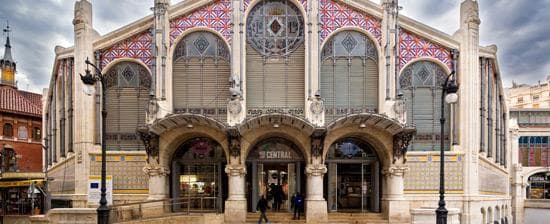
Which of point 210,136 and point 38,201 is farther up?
point 210,136

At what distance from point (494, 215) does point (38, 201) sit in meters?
29.9

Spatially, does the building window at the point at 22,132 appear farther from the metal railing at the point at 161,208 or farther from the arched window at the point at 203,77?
the arched window at the point at 203,77

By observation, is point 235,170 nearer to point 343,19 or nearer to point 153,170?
point 153,170

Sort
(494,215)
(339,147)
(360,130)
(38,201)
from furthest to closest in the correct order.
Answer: (38,201)
(494,215)
(339,147)
(360,130)

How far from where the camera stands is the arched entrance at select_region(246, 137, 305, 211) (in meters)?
27.3

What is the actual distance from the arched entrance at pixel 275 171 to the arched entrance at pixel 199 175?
1674 mm

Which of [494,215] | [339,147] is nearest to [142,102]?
[339,147]

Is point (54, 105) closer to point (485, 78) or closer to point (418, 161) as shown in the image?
point (418, 161)

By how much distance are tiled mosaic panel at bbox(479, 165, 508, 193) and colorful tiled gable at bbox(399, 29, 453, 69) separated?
6513 millimetres

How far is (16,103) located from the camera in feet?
165

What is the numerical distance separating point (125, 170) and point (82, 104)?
4352mm

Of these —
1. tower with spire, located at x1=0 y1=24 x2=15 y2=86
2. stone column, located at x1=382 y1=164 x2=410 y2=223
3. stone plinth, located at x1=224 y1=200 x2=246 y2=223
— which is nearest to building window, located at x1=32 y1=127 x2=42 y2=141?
tower with spire, located at x1=0 y1=24 x2=15 y2=86

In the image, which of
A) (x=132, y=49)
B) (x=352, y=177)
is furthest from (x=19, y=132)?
(x=352, y=177)

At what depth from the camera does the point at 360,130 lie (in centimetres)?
2577
